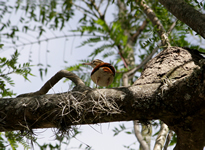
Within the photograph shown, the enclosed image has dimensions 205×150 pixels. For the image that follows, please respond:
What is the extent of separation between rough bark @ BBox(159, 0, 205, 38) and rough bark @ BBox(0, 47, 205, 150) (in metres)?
0.33

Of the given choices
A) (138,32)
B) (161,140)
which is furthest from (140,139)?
(138,32)

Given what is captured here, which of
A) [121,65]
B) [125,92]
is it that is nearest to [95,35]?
[121,65]

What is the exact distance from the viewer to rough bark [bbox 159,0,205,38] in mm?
2253

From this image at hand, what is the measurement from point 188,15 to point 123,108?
3.58 ft

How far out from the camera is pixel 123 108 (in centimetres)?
224

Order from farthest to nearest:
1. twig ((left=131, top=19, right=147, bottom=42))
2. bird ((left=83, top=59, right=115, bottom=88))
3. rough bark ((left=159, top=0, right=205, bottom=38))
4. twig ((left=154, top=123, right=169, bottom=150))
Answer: twig ((left=131, top=19, right=147, bottom=42)) < bird ((left=83, top=59, right=115, bottom=88)) < twig ((left=154, top=123, right=169, bottom=150)) < rough bark ((left=159, top=0, right=205, bottom=38))

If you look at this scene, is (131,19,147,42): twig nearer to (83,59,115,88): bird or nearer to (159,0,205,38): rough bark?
(83,59,115,88): bird

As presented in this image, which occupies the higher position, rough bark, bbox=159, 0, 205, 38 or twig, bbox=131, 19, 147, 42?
twig, bbox=131, 19, 147, 42

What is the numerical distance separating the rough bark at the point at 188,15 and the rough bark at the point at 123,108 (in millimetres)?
330

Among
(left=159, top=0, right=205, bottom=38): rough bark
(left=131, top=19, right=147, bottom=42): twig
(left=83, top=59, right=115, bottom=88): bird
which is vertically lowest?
(left=83, top=59, right=115, bottom=88): bird

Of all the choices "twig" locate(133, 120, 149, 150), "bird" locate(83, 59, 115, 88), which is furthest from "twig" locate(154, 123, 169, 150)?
"bird" locate(83, 59, 115, 88)

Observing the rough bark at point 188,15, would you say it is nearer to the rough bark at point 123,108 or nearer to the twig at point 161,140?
the rough bark at point 123,108

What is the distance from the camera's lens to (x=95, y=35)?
A: 5371 millimetres

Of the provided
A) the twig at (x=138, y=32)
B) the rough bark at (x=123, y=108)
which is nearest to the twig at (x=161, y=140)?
the rough bark at (x=123, y=108)
